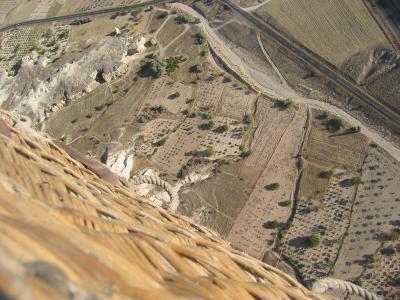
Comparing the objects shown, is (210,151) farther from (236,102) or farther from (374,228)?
(374,228)

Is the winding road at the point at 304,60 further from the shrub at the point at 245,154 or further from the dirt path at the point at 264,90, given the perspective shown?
the shrub at the point at 245,154

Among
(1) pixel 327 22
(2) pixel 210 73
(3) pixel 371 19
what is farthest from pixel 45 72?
(3) pixel 371 19

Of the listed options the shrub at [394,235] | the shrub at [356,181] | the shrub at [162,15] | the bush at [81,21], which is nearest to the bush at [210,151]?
the shrub at [356,181]

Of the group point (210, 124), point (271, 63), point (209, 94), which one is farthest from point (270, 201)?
point (271, 63)

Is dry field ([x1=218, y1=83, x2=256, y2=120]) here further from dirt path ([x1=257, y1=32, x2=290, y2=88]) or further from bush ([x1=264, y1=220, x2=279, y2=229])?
bush ([x1=264, y1=220, x2=279, y2=229])

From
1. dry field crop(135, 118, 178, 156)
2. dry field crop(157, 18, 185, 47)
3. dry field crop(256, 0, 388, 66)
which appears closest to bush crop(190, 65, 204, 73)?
dry field crop(157, 18, 185, 47)
